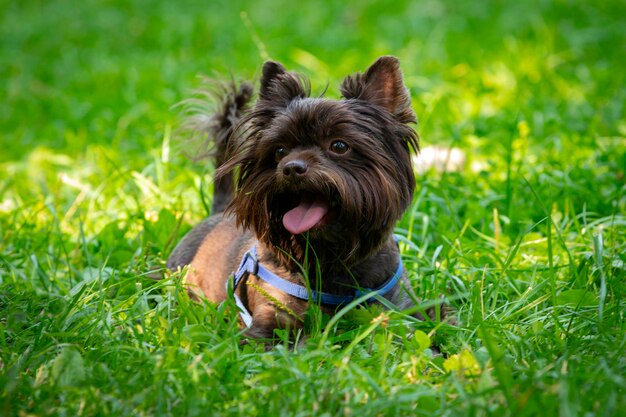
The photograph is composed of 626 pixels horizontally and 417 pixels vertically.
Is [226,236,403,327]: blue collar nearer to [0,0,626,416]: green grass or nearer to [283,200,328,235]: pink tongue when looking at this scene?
[0,0,626,416]: green grass

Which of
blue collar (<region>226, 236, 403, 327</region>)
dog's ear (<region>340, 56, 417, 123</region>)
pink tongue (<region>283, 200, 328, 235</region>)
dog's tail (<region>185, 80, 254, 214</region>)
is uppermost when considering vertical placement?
dog's ear (<region>340, 56, 417, 123</region>)

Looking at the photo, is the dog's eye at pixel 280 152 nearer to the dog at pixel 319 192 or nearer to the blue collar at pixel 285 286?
the dog at pixel 319 192

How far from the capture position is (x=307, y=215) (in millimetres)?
2971

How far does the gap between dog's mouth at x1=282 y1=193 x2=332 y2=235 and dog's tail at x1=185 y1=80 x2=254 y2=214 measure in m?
0.92

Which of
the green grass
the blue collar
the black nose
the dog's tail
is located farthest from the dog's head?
the dog's tail

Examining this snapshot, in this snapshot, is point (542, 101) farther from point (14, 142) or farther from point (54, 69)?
point (54, 69)

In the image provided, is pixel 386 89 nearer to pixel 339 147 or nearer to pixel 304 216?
pixel 339 147

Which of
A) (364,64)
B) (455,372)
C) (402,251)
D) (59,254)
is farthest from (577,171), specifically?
(364,64)

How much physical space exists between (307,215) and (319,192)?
109 millimetres

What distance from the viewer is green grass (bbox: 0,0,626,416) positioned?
95.0 inches

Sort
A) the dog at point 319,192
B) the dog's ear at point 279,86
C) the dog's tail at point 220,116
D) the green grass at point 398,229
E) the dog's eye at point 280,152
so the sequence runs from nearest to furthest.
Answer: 1. the green grass at point 398,229
2. the dog at point 319,192
3. the dog's eye at point 280,152
4. the dog's ear at point 279,86
5. the dog's tail at point 220,116

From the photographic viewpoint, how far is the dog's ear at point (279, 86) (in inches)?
130

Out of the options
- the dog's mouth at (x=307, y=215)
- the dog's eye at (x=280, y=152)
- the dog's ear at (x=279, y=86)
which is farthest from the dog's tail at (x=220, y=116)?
the dog's mouth at (x=307, y=215)

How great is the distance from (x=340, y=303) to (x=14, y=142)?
469 centimetres
